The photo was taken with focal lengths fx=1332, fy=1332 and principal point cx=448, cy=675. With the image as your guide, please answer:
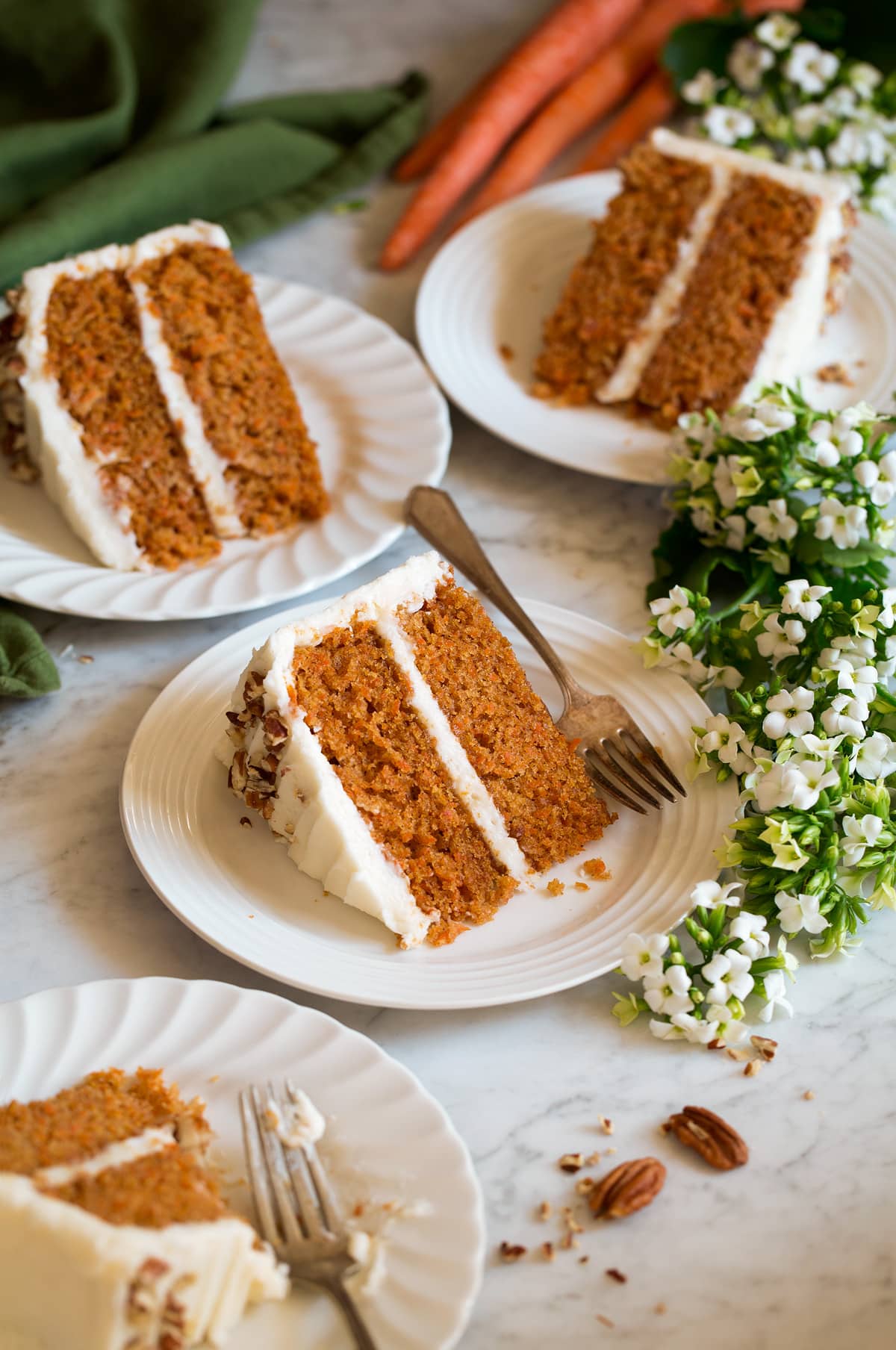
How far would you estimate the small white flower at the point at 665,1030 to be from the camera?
2205 millimetres

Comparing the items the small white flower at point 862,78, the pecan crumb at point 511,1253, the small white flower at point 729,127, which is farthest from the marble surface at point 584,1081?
the small white flower at point 862,78

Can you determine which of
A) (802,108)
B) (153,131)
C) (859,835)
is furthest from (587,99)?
(859,835)

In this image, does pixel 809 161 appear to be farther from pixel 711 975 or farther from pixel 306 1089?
Answer: pixel 306 1089


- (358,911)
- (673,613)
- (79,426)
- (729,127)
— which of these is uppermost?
(729,127)

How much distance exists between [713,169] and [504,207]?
0.64m

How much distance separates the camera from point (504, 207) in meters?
3.92

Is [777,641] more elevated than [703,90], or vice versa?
[703,90]

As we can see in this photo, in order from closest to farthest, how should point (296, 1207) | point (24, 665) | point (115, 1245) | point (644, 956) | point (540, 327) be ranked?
point (115, 1245) < point (296, 1207) < point (644, 956) < point (24, 665) < point (540, 327)

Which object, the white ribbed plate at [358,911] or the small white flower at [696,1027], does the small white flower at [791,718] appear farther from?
the small white flower at [696,1027]

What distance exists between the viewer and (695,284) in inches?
139

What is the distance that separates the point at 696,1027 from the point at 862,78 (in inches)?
124

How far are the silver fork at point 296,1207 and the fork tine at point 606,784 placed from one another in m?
0.85

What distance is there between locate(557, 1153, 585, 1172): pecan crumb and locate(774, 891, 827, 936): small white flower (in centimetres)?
53

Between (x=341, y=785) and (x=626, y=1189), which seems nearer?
(x=626, y=1189)
